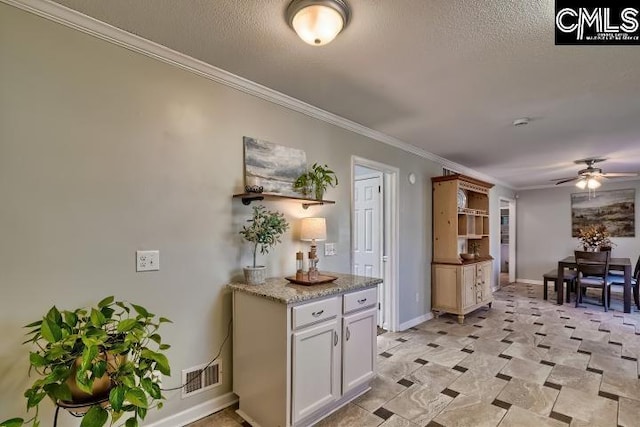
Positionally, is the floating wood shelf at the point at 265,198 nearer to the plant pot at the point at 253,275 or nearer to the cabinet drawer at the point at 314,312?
the plant pot at the point at 253,275

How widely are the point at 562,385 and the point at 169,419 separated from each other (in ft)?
9.76

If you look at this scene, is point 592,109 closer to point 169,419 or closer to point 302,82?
point 302,82

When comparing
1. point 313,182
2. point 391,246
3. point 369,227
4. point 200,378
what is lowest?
point 200,378

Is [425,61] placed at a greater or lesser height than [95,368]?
greater

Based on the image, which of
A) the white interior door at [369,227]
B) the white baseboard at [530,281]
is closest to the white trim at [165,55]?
the white interior door at [369,227]

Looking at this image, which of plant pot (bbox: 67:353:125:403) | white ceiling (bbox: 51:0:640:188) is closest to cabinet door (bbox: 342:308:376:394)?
plant pot (bbox: 67:353:125:403)

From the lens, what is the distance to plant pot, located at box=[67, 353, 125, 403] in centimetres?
130

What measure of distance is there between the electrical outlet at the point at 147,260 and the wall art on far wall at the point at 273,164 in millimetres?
814

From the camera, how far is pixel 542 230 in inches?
292

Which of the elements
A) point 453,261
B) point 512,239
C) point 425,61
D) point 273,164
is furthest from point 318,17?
point 512,239

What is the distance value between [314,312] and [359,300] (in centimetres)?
47

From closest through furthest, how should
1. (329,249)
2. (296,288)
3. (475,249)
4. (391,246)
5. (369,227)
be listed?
(296,288)
(329,249)
(391,246)
(369,227)
(475,249)

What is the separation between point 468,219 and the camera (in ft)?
16.8

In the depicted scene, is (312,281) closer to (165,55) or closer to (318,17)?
(318,17)
